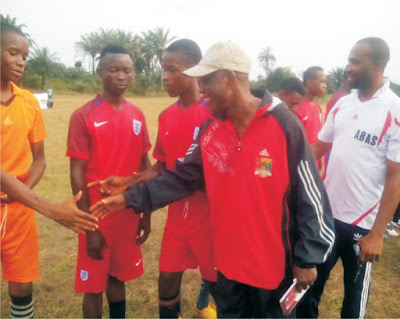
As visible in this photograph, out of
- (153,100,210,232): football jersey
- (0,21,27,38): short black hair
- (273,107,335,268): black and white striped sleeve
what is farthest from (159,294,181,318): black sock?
(0,21,27,38): short black hair

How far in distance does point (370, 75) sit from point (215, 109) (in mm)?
1358

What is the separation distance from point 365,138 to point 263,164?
41.9 inches

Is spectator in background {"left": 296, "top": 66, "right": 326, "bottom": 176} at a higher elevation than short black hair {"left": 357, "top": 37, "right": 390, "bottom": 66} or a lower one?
lower

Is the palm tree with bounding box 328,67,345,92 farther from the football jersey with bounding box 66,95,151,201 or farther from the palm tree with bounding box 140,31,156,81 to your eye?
the football jersey with bounding box 66,95,151,201

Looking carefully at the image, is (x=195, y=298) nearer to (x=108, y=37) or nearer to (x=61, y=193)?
(x=61, y=193)

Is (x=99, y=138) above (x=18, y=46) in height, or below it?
below

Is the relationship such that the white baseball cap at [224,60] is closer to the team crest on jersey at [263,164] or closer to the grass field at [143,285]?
the team crest on jersey at [263,164]

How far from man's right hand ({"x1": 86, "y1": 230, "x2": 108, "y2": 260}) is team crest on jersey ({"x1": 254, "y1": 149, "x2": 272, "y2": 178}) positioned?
4.69ft

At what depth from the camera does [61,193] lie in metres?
7.33

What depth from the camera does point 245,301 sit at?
8.31ft

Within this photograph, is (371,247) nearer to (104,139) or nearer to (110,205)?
(110,205)

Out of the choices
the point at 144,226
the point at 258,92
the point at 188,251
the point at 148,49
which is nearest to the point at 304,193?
the point at 258,92

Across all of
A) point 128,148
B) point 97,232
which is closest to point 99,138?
point 128,148

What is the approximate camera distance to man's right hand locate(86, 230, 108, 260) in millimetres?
2943
